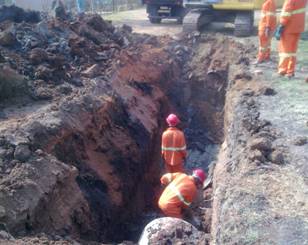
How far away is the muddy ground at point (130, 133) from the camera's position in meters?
5.32

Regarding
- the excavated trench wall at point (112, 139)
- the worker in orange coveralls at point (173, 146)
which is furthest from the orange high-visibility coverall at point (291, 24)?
the worker in orange coveralls at point (173, 146)

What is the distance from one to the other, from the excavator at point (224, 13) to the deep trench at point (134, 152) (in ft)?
13.8

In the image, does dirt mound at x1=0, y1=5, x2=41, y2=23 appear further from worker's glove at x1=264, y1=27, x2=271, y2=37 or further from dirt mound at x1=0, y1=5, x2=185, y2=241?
worker's glove at x1=264, y1=27, x2=271, y2=37

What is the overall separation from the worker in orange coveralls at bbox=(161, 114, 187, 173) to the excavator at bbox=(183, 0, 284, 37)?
28.8 feet

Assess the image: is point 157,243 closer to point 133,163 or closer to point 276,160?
point 276,160

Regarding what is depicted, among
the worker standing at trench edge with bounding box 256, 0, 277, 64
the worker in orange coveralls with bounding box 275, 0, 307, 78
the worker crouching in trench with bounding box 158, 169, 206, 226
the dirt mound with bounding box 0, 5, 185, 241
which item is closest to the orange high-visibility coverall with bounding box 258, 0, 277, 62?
the worker standing at trench edge with bounding box 256, 0, 277, 64

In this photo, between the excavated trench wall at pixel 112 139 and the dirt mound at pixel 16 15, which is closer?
the excavated trench wall at pixel 112 139

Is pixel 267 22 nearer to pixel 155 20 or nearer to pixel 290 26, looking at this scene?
pixel 290 26

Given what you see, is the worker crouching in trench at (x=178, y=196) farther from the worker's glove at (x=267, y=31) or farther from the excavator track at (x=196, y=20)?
the excavator track at (x=196, y=20)

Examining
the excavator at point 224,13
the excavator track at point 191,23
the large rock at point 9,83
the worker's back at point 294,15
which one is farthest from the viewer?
the excavator track at point 191,23

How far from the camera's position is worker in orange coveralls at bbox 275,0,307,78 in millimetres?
9680

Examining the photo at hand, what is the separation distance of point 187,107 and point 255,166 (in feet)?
22.7

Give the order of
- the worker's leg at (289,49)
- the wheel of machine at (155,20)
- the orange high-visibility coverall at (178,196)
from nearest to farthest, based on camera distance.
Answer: the orange high-visibility coverall at (178,196), the worker's leg at (289,49), the wheel of machine at (155,20)

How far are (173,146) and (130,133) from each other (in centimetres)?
134
